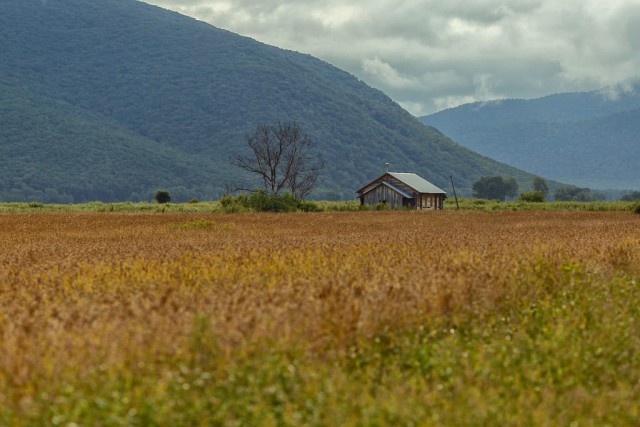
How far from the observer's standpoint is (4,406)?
4.69 meters

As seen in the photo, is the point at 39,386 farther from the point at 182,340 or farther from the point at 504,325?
the point at 504,325

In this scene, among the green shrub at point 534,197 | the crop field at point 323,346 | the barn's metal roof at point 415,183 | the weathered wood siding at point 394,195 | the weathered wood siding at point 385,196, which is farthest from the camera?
the green shrub at point 534,197

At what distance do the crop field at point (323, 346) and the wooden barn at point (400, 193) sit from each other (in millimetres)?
64757

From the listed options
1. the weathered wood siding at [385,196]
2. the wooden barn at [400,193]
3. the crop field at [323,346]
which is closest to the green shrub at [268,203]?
the wooden barn at [400,193]

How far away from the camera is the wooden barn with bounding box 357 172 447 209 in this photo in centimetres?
7488

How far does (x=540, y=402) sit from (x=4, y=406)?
3.87 meters

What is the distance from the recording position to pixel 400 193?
75.3 m

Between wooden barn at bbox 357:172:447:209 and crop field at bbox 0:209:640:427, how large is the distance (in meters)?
64.8

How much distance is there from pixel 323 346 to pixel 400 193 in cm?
6961

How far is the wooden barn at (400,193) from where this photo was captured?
7488cm

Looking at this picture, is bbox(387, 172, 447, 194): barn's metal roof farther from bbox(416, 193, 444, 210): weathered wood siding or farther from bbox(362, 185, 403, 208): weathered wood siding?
bbox(362, 185, 403, 208): weathered wood siding

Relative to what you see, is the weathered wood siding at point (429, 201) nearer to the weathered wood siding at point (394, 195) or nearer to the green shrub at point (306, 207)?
the weathered wood siding at point (394, 195)

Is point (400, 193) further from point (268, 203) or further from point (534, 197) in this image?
point (268, 203)

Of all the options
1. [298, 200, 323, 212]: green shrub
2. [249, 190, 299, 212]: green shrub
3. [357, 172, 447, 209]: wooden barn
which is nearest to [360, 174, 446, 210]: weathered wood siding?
[357, 172, 447, 209]: wooden barn
